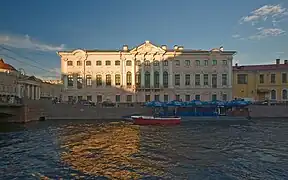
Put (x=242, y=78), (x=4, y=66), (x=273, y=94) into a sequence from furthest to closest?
(x=4, y=66), (x=242, y=78), (x=273, y=94)

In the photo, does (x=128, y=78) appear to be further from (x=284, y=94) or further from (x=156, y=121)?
(x=284, y=94)

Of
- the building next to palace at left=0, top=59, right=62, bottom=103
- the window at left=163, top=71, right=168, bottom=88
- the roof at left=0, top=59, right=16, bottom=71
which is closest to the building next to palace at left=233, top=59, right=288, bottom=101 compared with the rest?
the window at left=163, top=71, right=168, bottom=88

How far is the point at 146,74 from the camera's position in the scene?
70.9 metres

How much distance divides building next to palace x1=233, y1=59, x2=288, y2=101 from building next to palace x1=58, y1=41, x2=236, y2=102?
14.8ft

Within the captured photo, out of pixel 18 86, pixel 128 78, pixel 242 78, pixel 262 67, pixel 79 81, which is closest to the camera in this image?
pixel 18 86

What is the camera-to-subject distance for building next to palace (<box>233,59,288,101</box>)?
70.1m

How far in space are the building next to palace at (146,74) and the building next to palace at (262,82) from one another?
451 centimetres

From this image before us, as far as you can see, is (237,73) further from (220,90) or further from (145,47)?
(145,47)

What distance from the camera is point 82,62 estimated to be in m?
70.0

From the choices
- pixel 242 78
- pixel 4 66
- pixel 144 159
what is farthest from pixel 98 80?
pixel 144 159

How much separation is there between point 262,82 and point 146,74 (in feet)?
99.0

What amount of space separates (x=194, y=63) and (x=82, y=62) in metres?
28.7

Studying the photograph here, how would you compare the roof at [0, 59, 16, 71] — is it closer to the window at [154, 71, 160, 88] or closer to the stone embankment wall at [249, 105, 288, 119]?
the window at [154, 71, 160, 88]

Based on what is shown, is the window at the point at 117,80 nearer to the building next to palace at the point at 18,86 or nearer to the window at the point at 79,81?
the window at the point at 79,81
